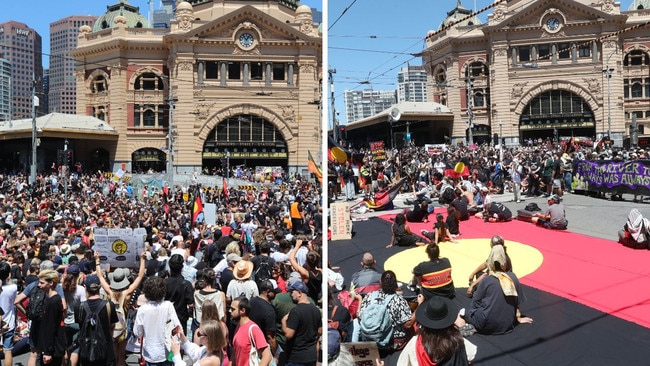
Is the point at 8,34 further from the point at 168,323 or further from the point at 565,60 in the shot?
the point at 168,323

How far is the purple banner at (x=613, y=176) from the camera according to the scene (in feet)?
57.6

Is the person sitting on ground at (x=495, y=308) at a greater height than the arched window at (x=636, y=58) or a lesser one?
lesser

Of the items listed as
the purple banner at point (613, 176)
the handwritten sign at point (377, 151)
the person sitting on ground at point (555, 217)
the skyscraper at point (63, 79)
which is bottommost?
the person sitting on ground at point (555, 217)

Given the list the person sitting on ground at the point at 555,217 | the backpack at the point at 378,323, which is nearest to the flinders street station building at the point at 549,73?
the person sitting on ground at the point at 555,217

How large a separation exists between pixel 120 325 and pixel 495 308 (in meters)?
5.38

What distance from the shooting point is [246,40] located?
51625 millimetres

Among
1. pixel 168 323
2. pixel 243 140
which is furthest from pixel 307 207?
pixel 243 140

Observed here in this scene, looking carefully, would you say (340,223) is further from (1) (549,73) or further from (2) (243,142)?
(1) (549,73)

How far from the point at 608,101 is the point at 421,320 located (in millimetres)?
55838

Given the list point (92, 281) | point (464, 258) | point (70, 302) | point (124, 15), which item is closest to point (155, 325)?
point (92, 281)

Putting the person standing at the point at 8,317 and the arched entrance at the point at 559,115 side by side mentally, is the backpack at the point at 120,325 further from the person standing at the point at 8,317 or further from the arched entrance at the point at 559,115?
the arched entrance at the point at 559,115

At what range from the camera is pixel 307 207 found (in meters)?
24.0

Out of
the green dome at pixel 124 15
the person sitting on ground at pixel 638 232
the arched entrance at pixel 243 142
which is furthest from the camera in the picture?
the green dome at pixel 124 15

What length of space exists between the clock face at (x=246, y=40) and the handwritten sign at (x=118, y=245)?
42924 millimetres
